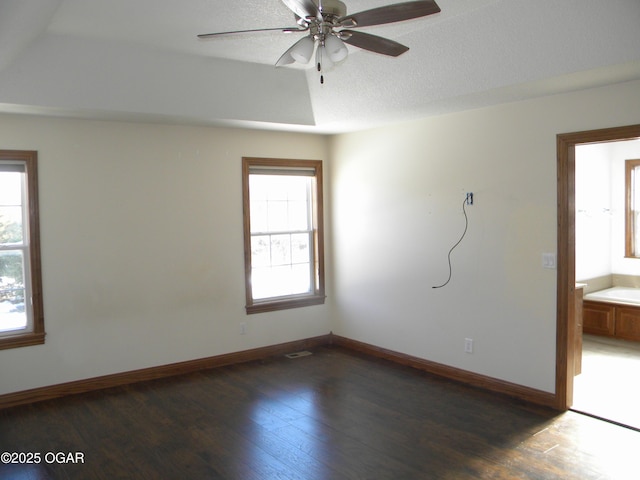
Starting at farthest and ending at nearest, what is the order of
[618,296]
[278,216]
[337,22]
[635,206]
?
[635,206], [618,296], [278,216], [337,22]

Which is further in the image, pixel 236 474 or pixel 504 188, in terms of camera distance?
pixel 504 188

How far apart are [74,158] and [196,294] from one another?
1636 millimetres

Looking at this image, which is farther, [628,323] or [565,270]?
[628,323]

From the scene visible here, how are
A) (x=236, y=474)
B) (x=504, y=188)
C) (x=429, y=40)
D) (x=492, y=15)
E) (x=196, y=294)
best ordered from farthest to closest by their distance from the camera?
(x=196, y=294) < (x=504, y=188) < (x=429, y=40) < (x=492, y=15) < (x=236, y=474)

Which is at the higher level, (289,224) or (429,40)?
(429,40)

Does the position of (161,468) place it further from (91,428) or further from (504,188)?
(504,188)

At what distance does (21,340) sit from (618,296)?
6.27m

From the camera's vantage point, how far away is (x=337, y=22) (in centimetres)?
244

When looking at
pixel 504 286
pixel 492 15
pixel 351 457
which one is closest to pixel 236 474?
pixel 351 457

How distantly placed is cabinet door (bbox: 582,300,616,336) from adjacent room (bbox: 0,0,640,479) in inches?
8.7

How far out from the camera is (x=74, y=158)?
4.34 m

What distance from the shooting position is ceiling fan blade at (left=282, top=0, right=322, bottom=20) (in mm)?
2225

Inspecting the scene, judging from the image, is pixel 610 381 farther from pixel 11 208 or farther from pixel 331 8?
pixel 11 208

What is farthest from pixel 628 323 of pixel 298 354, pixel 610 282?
pixel 298 354
